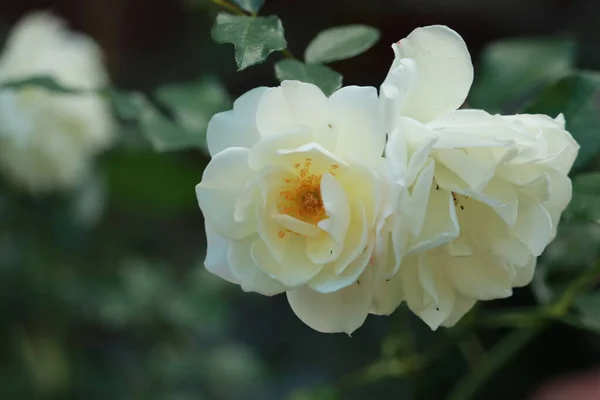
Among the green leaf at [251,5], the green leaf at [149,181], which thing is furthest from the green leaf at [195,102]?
the green leaf at [149,181]

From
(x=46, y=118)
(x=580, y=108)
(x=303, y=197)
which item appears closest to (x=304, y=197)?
(x=303, y=197)

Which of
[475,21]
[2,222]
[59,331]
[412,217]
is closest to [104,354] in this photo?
[59,331]

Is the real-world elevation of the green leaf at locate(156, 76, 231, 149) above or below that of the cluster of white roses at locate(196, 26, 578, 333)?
below

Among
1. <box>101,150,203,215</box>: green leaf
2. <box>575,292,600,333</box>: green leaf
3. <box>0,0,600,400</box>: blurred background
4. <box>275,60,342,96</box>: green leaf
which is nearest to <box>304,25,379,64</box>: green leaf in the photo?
<box>275,60,342,96</box>: green leaf

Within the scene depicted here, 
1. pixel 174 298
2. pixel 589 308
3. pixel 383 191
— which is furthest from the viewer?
pixel 174 298

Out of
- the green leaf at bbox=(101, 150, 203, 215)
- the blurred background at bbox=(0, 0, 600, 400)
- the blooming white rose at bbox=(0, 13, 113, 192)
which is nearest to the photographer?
the blooming white rose at bbox=(0, 13, 113, 192)

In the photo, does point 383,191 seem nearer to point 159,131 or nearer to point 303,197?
point 303,197

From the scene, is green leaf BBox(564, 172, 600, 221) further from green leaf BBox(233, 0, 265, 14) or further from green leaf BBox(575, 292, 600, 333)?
green leaf BBox(233, 0, 265, 14)
